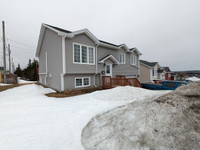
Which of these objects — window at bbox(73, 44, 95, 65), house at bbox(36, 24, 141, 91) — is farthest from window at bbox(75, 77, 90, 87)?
window at bbox(73, 44, 95, 65)

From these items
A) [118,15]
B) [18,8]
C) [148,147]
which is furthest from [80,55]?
[118,15]

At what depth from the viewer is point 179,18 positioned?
1318 cm

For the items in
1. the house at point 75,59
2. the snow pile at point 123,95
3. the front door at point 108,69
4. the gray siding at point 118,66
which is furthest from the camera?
the front door at point 108,69

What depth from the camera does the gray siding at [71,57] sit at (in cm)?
799

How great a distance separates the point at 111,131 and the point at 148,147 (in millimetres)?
927

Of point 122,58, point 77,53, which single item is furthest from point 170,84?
point 77,53

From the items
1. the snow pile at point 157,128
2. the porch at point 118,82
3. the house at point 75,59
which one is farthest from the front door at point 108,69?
the snow pile at point 157,128

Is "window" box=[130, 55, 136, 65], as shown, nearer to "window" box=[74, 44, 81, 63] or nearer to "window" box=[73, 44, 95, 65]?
"window" box=[73, 44, 95, 65]

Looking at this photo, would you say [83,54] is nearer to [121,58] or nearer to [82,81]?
[82,81]

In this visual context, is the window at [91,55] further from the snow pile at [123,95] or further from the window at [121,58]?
the window at [121,58]

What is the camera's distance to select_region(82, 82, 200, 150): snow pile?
5.91ft

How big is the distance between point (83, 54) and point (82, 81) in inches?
109

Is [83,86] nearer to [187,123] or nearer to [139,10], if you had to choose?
[187,123]

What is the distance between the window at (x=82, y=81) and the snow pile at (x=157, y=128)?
643 centimetres
